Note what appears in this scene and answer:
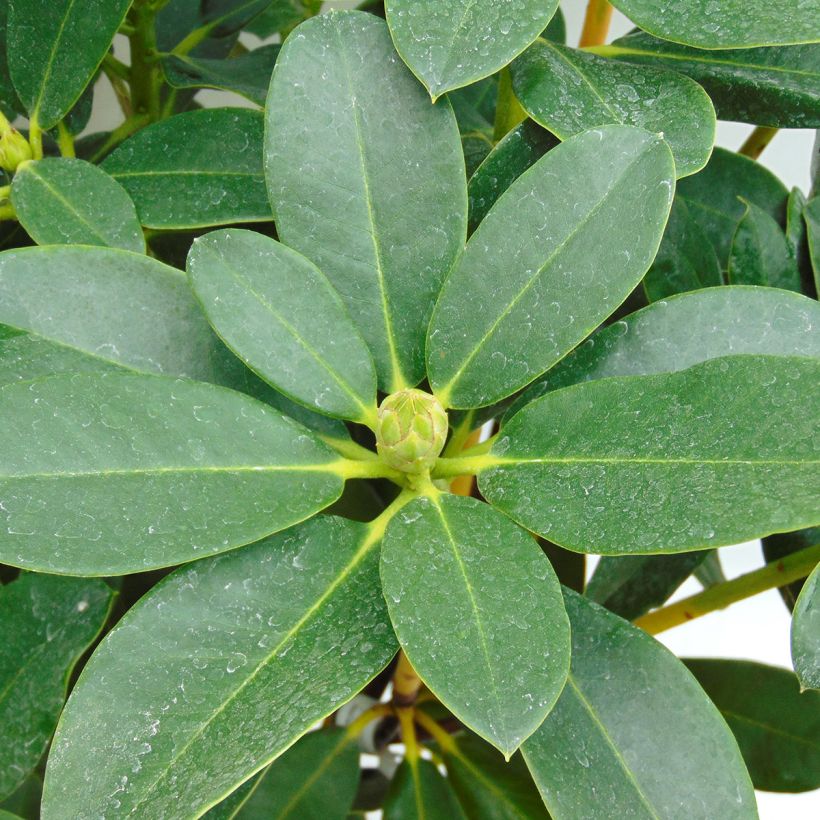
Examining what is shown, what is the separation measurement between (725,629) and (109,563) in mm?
1342

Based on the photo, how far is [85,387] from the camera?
425mm

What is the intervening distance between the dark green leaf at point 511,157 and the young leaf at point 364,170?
0.15 ft

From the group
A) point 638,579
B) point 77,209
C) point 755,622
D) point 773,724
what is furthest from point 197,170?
point 755,622

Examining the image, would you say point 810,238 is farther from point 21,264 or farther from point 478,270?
point 21,264

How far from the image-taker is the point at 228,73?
2.51 ft

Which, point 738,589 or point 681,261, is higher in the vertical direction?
point 681,261

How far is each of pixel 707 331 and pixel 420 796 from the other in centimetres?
43

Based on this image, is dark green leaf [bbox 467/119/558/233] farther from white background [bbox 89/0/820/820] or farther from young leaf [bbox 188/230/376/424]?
white background [bbox 89/0/820/820]

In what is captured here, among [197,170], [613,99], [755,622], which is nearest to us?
[613,99]

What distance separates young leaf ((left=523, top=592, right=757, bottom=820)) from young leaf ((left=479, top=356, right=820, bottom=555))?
10cm

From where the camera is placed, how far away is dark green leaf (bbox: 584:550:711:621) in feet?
2.23

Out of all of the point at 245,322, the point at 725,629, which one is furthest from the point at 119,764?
the point at 725,629

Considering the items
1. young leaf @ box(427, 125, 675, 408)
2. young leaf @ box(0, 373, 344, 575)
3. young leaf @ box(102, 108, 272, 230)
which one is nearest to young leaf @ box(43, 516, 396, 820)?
young leaf @ box(0, 373, 344, 575)

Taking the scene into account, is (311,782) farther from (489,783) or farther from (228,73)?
(228,73)
